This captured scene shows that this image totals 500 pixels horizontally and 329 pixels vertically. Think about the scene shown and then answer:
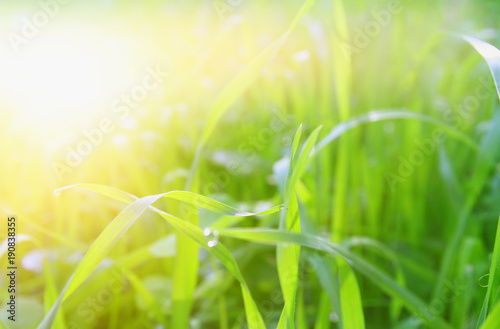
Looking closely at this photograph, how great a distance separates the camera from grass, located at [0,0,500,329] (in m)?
0.64

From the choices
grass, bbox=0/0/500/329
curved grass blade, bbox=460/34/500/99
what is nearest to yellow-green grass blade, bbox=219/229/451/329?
grass, bbox=0/0/500/329

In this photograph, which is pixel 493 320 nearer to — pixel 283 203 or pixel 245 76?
pixel 283 203

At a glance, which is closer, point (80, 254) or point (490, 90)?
point (80, 254)

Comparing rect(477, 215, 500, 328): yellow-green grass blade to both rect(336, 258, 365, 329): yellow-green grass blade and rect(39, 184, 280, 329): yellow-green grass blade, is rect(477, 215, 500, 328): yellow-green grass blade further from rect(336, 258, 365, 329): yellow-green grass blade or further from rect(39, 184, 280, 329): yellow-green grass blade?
rect(39, 184, 280, 329): yellow-green grass blade

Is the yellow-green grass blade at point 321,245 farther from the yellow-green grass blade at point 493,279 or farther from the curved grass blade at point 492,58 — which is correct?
the curved grass blade at point 492,58

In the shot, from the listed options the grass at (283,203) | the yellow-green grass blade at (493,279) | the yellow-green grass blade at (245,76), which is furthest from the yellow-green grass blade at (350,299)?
the yellow-green grass blade at (245,76)

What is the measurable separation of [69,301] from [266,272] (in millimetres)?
405

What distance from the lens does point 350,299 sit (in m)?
0.58

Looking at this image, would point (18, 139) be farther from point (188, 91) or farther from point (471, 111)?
point (471, 111)

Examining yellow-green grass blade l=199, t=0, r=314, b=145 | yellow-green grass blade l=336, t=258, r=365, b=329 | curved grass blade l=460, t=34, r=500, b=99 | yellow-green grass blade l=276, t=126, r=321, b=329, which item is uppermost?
yellow-green grass blade l=199, t=0, r=314, b=145

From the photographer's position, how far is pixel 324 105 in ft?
3.59

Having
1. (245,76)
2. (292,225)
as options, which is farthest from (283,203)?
(245,76)

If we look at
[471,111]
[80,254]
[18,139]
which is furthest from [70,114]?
[471,111]

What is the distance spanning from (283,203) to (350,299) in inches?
5.3
